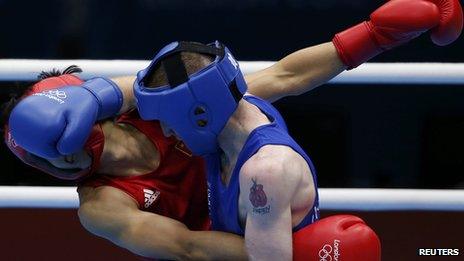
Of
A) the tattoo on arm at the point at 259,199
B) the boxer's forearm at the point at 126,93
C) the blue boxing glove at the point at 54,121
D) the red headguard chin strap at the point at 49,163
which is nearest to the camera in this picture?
the tattoo on arm at the point at 259,199

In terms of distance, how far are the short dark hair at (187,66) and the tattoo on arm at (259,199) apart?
0.86 feet

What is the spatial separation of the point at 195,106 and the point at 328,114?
1254 millimetres

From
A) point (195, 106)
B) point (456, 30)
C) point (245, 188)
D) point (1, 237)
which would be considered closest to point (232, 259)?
point (245, 188)

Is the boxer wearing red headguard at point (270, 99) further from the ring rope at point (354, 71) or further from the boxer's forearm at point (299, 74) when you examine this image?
the ring rope at point (354, 71)

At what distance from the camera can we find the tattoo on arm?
6.68 feet

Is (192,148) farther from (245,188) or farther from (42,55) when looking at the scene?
(42,55)

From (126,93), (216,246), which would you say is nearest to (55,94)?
(126,93)

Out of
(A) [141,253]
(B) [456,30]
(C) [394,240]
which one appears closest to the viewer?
(A) [141,253]

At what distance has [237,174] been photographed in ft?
7.03

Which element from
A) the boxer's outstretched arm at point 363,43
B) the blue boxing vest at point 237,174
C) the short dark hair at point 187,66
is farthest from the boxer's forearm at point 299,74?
the short dark hair at point 187,66

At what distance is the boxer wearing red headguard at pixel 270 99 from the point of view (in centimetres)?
213

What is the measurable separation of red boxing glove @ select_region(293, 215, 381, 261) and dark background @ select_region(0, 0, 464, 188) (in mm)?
1123

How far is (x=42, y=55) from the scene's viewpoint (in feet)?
10.8

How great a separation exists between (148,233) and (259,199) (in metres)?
0.33
